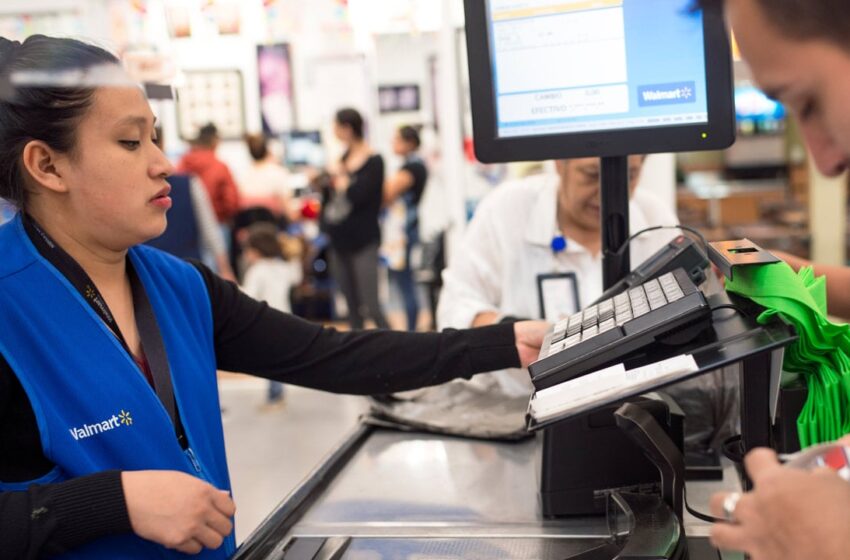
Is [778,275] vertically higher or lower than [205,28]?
lower

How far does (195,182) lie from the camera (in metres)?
4.65

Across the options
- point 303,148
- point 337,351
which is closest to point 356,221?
point 303,148

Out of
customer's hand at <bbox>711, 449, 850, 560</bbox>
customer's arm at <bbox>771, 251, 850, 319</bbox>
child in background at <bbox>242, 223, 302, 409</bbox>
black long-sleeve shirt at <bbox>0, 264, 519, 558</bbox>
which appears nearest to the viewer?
customer's hand at <bbox>711, 449, 850, 560</bbox>

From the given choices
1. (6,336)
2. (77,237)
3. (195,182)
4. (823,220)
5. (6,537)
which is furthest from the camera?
(823,220)

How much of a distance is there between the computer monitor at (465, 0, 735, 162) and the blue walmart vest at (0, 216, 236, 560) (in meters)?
0.60

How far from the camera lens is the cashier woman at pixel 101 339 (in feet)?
3.30

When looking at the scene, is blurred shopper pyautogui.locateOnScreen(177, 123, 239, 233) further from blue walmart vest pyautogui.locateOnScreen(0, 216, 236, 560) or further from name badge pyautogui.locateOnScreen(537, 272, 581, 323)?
blue walmart vest pyautogui.locateOnScreen(0, 216, 236, 560)

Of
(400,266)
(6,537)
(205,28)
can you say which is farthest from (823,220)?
(6,537)

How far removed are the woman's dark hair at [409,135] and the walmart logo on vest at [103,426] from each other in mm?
5131

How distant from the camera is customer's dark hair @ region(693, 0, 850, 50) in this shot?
624 mm

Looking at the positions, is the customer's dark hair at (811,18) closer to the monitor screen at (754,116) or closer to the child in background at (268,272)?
the child in background at (268,272)

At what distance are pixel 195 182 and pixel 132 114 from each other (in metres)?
3.54

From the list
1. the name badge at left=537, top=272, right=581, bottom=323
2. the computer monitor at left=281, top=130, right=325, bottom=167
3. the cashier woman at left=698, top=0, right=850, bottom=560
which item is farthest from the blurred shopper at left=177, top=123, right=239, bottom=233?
the cashier woman at left=698, top=0, right=850, bottom=560

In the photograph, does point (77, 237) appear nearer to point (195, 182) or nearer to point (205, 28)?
point (195, 182)
